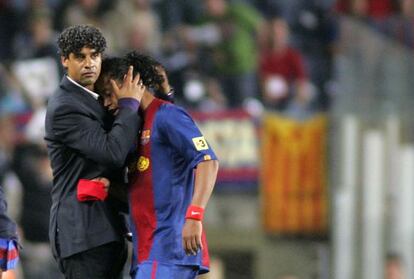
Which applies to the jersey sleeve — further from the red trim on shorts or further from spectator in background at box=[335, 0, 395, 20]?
spectator in background at box=[335, 0, 395, 20]

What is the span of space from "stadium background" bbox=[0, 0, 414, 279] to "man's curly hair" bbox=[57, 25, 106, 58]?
6.27 metres

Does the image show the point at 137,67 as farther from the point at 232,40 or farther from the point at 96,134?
the point at 232,40

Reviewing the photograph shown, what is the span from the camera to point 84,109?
194 inches

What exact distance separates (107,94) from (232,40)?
677 centimetres

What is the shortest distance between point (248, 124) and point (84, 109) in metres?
6.63

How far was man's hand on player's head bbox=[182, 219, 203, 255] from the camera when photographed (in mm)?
4812

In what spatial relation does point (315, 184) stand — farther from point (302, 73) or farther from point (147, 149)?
point (147, 149)

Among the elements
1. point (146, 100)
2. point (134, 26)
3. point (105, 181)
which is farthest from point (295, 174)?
point (105, 181)

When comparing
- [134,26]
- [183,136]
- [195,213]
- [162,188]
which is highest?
[134,26]

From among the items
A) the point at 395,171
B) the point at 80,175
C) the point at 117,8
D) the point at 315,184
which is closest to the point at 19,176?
the point at 117,8

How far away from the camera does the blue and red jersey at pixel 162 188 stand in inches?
196

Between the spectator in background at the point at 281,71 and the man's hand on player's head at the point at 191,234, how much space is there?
6775 millimetres

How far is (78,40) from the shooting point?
4906 mm

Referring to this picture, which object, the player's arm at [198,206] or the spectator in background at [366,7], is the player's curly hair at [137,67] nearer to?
the player's arm at [198,206]
